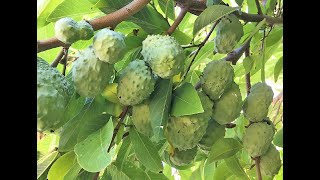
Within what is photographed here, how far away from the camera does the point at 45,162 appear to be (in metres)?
1.24

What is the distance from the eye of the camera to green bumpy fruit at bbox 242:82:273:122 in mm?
1319

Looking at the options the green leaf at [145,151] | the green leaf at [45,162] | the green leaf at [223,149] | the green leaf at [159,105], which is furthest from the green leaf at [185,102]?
Answer: the green leaf at [45,162]

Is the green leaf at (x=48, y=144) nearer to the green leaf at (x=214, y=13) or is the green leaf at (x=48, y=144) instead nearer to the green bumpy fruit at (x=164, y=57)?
the green bumpy fruit at (x=164, y=57)

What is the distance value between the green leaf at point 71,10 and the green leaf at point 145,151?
331 mm

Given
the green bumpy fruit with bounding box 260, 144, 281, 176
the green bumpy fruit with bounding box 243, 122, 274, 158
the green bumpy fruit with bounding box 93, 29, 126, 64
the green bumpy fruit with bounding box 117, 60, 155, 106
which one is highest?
the green bumpy fruit with bounding box 93, 29, 126, 64

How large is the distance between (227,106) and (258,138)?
0.15m

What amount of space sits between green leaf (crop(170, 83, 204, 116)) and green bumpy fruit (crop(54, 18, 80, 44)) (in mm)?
279

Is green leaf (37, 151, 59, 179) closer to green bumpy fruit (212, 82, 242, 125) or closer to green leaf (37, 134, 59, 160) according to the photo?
green leaf (37, 134, 59, 160)

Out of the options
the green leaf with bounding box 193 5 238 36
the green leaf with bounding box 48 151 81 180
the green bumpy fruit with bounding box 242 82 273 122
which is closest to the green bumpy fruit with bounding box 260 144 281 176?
the green bumpy fruit with bounding box 242 82 273 122

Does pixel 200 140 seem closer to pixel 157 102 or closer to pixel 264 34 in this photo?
pixel 157 102

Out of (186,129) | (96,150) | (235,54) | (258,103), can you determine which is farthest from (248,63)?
(96,150)

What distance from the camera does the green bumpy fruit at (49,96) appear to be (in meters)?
0.89

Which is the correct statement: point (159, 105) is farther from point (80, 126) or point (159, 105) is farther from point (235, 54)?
point (235, 54)
